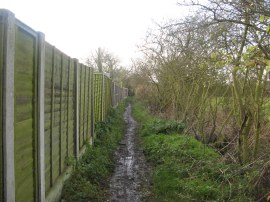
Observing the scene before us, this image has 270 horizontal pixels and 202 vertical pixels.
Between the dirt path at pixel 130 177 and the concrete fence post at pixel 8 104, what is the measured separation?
12.1 ft

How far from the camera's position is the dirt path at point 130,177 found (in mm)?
6594

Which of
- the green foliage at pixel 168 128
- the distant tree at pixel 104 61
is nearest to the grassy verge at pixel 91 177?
the green foliage at pixel 168 128

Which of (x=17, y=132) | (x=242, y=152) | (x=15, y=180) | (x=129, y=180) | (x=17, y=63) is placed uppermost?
(x=17, y=63)

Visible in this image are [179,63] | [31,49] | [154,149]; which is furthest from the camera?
[179,63]

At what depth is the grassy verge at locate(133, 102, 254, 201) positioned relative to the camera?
230 inches

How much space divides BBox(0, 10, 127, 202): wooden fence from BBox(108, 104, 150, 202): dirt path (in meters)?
1.32

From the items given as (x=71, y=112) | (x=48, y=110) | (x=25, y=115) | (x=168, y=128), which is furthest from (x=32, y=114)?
(x=168, y=128)

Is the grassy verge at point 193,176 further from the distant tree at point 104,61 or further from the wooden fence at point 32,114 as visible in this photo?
the distant tree at point 104,61

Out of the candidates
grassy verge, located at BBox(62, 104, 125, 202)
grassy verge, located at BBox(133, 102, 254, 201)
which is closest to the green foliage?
grassy verge, located at BBox(133, 102, 254, 201)

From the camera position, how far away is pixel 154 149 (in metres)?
10.3

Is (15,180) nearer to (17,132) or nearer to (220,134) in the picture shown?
(17,132)

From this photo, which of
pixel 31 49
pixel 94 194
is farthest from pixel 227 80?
pixel 31 49

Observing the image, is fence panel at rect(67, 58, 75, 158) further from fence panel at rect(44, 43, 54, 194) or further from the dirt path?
fence panel at rect(44, 43, 54, 194)

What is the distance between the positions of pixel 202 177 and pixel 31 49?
14.9ft
